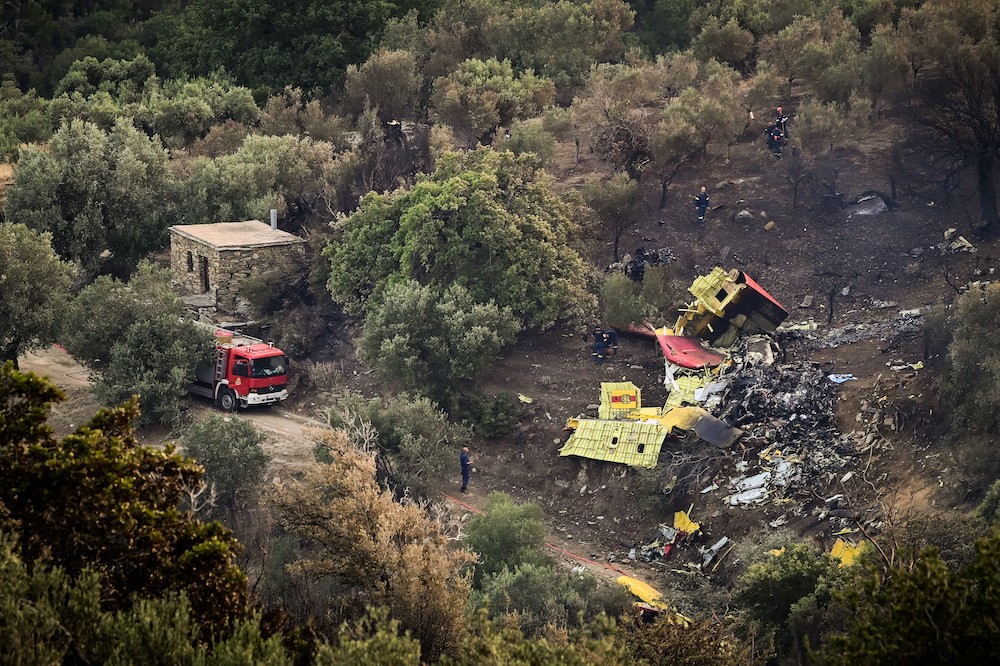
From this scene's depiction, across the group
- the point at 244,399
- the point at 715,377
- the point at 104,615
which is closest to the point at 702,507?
the point at 715,377

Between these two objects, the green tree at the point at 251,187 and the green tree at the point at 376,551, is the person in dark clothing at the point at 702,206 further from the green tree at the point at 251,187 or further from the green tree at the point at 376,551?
the green tree at the point at 376,551

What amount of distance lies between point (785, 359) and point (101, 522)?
71.6ft

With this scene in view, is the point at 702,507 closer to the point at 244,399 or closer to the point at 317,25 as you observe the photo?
the point at 244,399

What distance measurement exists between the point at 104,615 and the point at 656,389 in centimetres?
2186

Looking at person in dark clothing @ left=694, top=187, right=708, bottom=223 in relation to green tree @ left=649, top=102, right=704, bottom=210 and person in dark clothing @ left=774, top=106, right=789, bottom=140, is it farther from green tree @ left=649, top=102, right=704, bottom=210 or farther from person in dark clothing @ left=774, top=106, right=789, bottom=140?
person in dark clothing @ left=774, top=106, right=789, bottom=140

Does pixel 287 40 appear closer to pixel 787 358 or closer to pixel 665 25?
pixel 665 25

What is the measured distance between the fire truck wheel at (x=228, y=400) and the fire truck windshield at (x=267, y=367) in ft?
2.72

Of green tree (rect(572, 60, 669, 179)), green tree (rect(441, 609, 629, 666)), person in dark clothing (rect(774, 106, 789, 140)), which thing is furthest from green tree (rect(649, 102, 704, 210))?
green tree (rect(441, 609, 629, 666))

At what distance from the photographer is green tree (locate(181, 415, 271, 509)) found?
1185 inches

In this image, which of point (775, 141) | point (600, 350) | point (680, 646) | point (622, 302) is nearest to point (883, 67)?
point (775, 141)

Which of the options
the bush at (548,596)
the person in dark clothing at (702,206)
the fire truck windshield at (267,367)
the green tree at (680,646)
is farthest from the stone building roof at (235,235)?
the green tree at (680,646)

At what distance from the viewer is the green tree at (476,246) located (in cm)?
3719

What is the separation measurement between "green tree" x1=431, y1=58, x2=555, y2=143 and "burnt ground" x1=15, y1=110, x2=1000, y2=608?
3244 millimetres

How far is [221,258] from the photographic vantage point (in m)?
39.8
